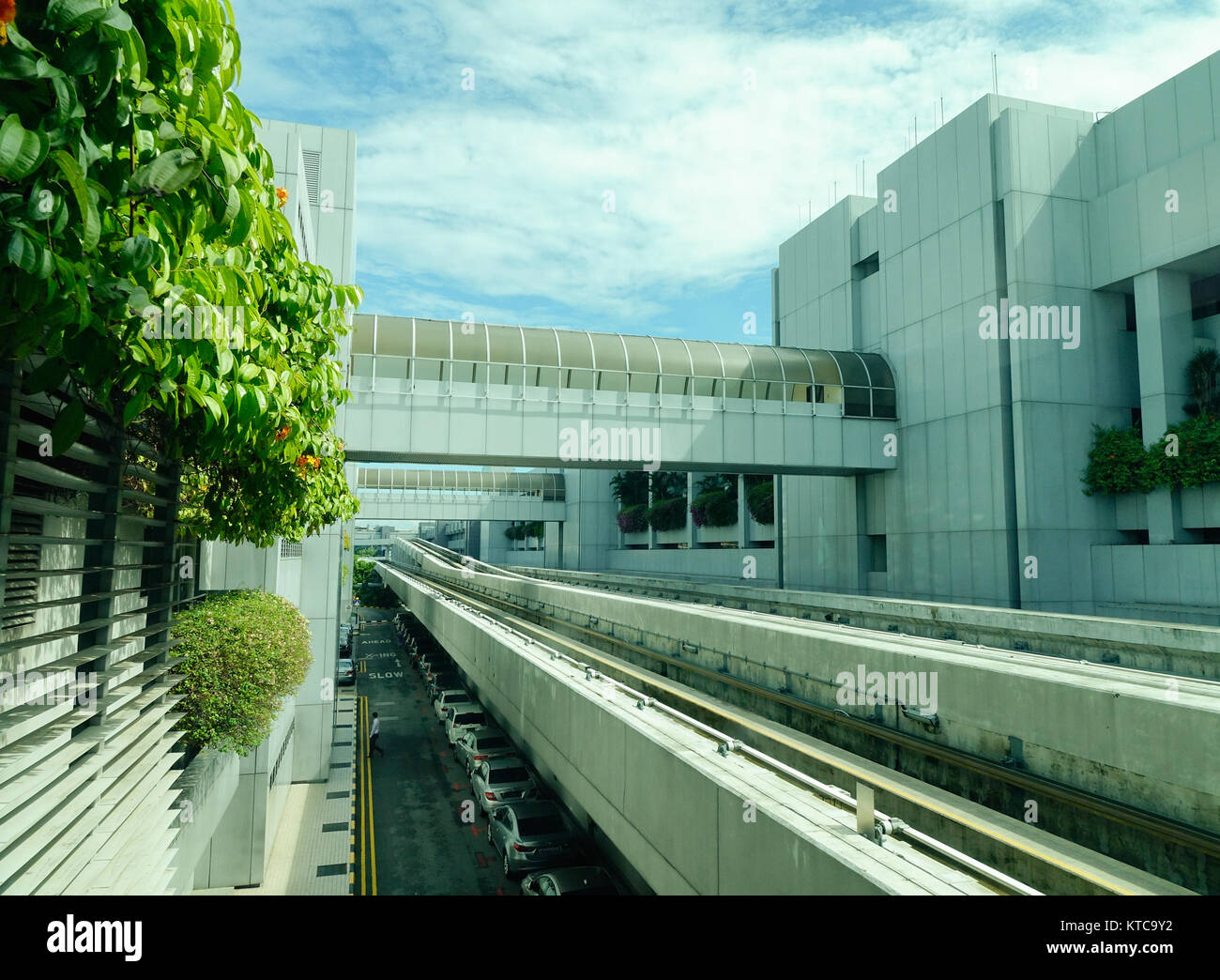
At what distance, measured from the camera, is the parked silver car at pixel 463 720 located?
22891 mm

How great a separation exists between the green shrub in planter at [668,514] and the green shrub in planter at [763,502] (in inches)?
454

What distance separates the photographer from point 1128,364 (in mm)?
22047

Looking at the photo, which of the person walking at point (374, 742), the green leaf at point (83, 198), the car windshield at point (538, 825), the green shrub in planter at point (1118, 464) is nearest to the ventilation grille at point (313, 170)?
the person walking at point (374, 742)

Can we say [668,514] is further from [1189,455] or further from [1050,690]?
[1050,690]

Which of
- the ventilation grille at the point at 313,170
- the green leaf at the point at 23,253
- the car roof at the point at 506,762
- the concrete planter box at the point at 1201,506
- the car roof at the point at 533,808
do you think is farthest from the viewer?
the ventilation grille at the point at 313,170

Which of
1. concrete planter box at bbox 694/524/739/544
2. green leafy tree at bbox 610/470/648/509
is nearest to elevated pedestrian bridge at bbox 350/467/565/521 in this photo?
green leafy tree at bbox 610/470/648/509

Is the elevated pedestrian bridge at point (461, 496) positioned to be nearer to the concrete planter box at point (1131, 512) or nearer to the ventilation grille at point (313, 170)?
the ventilation grille at point (313, 170)

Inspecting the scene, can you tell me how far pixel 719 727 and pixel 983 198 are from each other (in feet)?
63.8

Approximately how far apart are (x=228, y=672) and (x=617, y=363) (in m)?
18.1

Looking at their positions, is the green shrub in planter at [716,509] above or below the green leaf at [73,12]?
above

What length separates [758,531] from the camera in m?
42.4

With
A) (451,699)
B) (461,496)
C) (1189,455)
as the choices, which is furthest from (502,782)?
(461,496)
